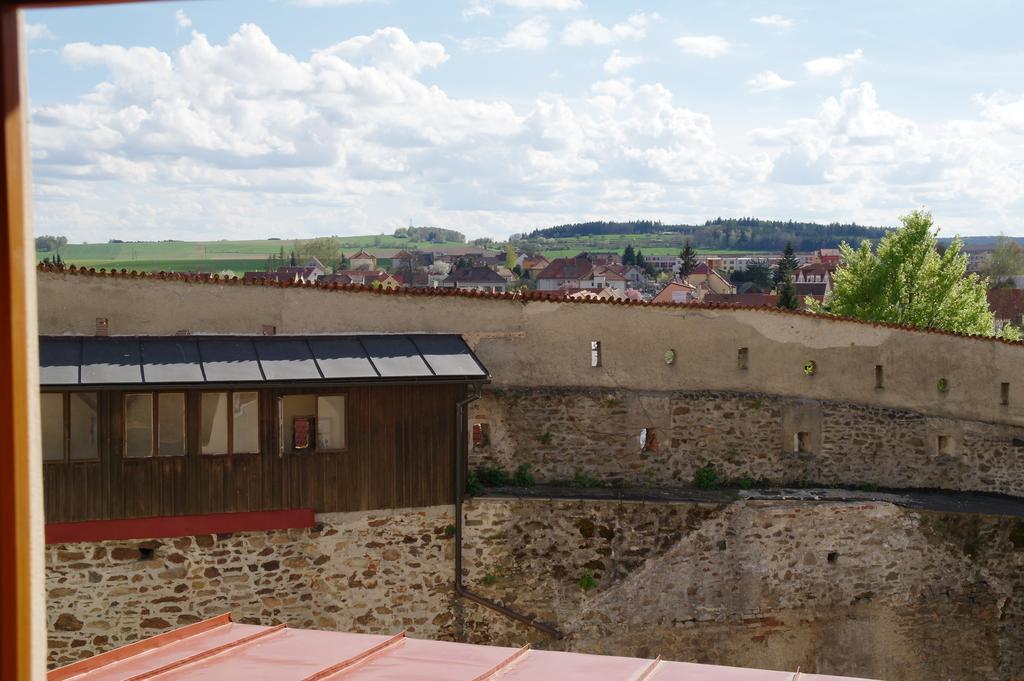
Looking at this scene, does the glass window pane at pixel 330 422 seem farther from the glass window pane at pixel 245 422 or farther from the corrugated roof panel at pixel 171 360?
the corrugated roof panel at pixel 171 360

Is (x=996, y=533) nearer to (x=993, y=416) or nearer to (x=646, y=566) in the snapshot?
(x=993, y=416)

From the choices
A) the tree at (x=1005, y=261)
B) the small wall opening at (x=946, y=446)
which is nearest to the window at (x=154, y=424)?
the small wall opening at (x=946, y=446)

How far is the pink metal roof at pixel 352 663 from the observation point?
21.0 ft

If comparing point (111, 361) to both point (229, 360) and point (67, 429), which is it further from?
point (229, 360)

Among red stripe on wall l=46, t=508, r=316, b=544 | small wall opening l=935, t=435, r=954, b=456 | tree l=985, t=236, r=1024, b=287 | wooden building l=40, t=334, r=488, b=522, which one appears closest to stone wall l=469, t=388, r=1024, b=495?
small wall opening l=935, t=435, r=954, b=456

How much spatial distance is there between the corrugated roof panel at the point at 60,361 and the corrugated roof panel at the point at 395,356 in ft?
10.8

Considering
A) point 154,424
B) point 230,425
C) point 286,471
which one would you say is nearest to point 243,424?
point 230,425

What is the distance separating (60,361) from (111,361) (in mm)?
520

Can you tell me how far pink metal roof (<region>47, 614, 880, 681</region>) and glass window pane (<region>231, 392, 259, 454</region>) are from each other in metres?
4.14

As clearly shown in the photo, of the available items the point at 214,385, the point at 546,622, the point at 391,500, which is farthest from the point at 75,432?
the point at 546,622

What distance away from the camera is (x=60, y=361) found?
36.7 ft

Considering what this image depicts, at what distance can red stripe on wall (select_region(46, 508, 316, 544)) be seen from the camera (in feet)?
36.1

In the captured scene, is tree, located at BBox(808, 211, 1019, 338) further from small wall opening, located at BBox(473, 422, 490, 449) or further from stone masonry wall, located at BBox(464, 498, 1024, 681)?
small wall opening, located at BBox(473, 422, 490, 449)

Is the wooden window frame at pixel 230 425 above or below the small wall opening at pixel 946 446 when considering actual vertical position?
above
